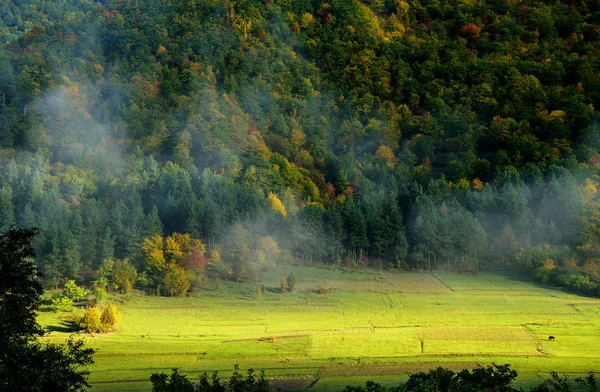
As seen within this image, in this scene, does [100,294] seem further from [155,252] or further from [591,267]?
[591,267]

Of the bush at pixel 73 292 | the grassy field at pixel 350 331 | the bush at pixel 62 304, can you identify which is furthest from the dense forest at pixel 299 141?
the bush at pixel 62 304

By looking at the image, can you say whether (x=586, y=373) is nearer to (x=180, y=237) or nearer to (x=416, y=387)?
(x=416, y=387)

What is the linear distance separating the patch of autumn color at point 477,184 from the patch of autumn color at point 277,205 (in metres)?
35.8

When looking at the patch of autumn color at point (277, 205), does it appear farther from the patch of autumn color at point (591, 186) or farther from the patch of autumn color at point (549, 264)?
the patch of autumn color at point (591, 186)

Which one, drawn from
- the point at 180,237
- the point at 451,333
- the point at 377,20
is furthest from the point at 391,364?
the point at 377,20

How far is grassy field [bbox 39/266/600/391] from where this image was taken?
7362cm

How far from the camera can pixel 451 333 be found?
86.4 m

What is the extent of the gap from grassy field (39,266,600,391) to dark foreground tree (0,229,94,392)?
25424mm

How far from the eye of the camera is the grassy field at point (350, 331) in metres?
73.6

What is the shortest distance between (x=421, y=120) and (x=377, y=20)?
44822 millimetres

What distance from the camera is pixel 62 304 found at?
94.7 m

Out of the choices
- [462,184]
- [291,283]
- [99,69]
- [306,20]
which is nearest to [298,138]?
[462,184]

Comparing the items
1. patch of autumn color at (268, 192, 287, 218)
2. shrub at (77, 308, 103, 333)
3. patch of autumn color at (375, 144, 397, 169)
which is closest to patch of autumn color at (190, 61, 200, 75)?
patch of autumn color at (375, 144, 397, 169)

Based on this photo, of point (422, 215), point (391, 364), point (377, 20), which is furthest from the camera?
point (377, 20)
